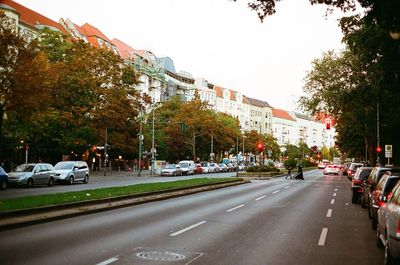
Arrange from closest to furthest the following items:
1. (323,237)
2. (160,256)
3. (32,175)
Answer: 1. (160,256)
2. (323,237)
3. (32,175)

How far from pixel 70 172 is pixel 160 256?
94.1ft

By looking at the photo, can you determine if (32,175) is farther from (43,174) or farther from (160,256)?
(160,256)

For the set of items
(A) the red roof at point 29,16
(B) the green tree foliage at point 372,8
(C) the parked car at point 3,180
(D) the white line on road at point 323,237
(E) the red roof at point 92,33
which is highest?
(E) the red roof at point 92,33

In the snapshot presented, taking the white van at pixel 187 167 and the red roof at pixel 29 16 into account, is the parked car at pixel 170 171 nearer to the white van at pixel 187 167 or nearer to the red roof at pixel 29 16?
the white van at pixel 187 167

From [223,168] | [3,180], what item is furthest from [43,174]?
[223,168]

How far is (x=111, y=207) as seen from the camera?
1784cm

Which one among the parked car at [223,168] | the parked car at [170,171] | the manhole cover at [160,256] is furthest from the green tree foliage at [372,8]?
A: the parked car at [223,168]

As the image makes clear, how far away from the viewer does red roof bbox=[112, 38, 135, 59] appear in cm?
10844

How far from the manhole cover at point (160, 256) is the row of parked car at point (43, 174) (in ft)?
72.1

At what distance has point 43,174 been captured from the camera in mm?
32938

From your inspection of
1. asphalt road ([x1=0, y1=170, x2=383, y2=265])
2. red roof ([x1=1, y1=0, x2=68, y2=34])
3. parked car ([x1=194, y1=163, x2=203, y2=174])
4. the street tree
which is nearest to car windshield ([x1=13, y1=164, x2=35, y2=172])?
the street tree

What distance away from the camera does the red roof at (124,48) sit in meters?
108

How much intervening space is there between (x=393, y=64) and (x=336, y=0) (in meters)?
9.05

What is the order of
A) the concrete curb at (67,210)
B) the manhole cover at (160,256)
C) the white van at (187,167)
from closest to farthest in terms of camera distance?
the manhole cover at (160,256) < the concrete curb at (67,210) < the white van at (187,167)
